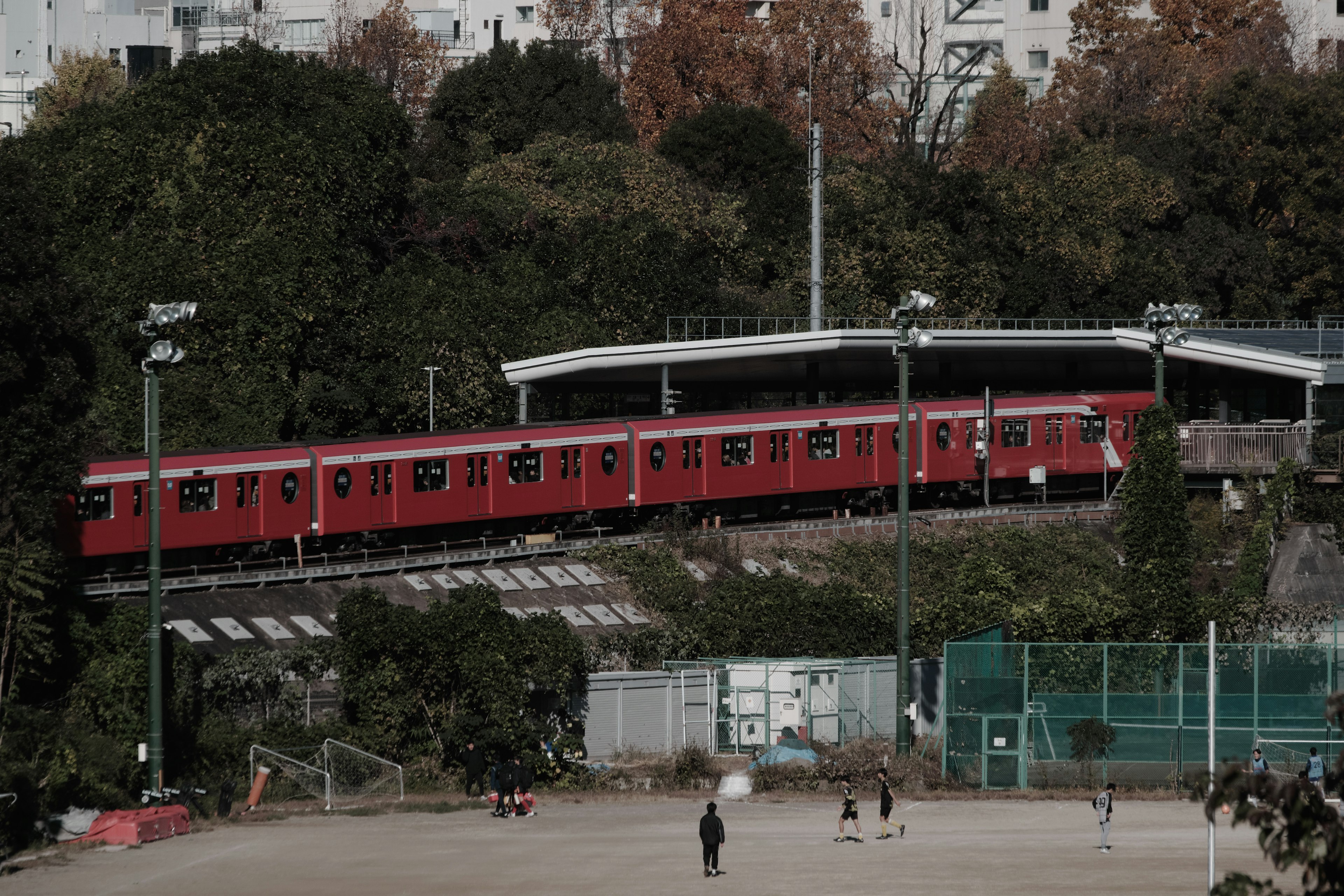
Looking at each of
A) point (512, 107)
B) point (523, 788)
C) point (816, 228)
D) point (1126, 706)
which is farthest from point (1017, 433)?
point (512, 107)

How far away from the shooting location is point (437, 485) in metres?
42.9

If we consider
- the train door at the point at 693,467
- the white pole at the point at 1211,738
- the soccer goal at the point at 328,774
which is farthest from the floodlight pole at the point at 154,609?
the train door at the point at 693,467

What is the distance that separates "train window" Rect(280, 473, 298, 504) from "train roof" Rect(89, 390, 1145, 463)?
68cm

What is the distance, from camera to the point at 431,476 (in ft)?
140

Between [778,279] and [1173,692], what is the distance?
4847cm

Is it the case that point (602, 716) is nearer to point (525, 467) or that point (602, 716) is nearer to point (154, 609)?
point (154, 609)

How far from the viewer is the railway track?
37625 mm

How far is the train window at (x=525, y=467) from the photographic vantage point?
44250 mm

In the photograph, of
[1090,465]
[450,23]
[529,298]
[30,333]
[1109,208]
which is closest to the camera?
[30,333]

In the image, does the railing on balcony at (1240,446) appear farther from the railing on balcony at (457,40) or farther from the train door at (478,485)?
the railing on balcony at (457,40)

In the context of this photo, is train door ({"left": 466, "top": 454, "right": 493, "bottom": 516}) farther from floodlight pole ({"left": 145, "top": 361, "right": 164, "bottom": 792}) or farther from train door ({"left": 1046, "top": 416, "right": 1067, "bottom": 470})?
train door ({"left": 1046, "top": 416, "right": 1067, "bottom": 470})

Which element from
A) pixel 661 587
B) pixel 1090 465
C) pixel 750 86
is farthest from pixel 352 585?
pixel 750 86

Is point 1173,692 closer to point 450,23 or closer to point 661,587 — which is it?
point 661,587

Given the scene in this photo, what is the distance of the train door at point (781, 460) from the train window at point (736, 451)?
0.71m
